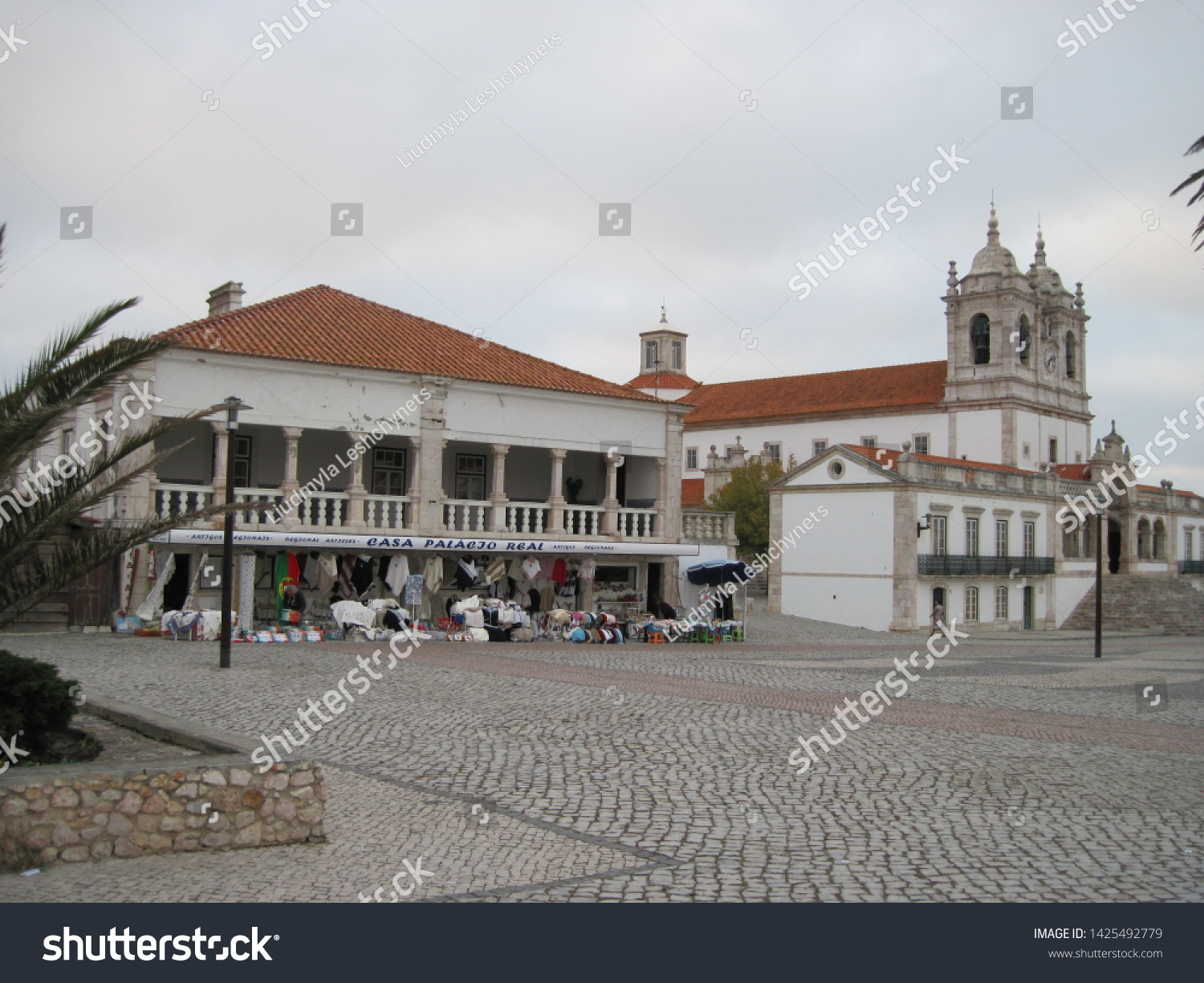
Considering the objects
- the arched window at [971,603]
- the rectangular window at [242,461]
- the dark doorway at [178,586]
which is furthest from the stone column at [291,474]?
the arched window at [971,603]

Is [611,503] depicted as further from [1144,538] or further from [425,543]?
[1144,538]

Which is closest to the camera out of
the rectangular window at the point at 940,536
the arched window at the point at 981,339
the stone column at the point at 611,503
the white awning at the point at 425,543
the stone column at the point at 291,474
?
the white awning at the point at 425,543

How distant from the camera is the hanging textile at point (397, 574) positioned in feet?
84.8

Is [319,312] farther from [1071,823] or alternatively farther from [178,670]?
[1071,823]

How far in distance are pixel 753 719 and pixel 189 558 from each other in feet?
49.3

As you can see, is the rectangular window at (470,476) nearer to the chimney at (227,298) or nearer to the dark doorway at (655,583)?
the dark doorway at (655,583)

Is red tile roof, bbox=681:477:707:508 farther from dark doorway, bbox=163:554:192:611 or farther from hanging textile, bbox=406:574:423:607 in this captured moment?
dark doorway, bbox=163:554:192:611

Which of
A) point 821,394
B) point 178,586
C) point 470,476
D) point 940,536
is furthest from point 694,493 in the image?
point 178,586

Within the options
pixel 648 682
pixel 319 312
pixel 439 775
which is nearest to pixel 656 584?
pixel 319 312

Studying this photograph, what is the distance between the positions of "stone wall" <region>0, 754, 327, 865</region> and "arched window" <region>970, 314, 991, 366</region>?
64451 mm

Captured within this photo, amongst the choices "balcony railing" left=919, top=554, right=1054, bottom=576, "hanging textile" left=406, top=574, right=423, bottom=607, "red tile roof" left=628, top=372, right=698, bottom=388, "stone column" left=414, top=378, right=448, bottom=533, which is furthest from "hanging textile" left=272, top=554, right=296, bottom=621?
"red tile roof" left=628, top=372, right=698, bottom=388

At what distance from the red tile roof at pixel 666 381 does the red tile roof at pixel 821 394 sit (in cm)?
747

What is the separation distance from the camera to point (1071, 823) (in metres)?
8.40

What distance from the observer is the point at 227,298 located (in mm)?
31906
